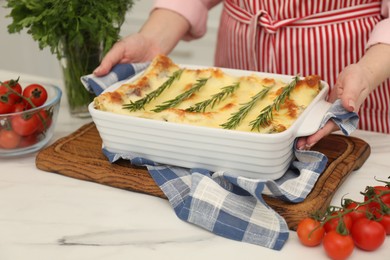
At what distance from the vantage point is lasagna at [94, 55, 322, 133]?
40.1 inches

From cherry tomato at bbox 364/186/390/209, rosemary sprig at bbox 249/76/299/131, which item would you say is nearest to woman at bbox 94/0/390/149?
rosemary sprig at bbox 249/76/299/131

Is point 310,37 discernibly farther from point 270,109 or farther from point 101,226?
point 101,226

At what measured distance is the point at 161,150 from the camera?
3.45ft

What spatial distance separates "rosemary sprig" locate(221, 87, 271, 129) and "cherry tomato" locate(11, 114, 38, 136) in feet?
1.33

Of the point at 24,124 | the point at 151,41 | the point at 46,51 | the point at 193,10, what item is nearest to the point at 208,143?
the point at 24,124

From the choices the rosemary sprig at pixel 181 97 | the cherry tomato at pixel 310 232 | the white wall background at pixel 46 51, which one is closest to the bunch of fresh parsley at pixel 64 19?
the rosemary sprig at pixel 181 97

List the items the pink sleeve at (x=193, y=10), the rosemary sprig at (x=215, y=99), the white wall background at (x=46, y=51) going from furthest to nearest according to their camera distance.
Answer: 1. the white wall background at (x=46, y=51)
2. the pink sleeve at (x=193, y=10)
3. the rosemary sprig at (x=215, y=99)

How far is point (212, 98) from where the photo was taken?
1.10 meters

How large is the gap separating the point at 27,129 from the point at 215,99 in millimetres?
378

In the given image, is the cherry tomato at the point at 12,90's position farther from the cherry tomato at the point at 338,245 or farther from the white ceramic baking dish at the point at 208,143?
the cherry tomato at the point at 338,245

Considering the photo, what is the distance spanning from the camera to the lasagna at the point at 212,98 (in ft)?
3.34

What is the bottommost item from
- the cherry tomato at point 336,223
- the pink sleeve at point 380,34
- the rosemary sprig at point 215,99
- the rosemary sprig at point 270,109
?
the cherry tomato at point 336,223

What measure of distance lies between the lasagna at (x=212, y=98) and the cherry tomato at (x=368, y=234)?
20 cm

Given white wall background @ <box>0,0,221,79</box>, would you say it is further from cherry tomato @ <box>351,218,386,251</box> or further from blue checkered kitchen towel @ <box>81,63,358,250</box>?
cherry tomato @ <box>351,218,386,251</box>
